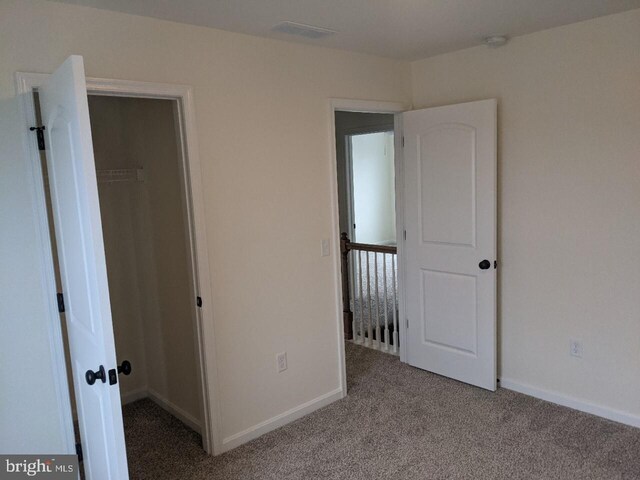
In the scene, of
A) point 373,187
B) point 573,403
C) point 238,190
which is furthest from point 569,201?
point 373,187

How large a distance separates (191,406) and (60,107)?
7.03 ft

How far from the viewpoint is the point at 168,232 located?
127 inches

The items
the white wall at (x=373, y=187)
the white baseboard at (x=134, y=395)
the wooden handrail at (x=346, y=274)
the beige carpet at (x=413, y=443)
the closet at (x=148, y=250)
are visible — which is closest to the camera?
the beige carpet at (x=413, y=443)

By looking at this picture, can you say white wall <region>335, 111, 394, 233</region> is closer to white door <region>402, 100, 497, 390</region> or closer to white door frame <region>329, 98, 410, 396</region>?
white door frame <region>329, 98, 410, 396</region>

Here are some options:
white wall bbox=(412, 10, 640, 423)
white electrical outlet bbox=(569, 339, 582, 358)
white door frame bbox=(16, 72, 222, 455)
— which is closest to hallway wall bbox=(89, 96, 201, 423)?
white door frame bbox=(16, 72, 222, 455)

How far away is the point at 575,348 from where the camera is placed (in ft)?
10.5

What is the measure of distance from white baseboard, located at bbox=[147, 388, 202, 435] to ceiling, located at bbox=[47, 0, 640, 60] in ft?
8.01

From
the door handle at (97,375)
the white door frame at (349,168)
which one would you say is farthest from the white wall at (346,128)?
the door handle at (97,375)

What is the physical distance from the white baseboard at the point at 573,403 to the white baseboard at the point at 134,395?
270 cm

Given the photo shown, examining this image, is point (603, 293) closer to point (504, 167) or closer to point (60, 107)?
point (504, 167)

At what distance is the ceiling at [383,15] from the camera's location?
2322mm

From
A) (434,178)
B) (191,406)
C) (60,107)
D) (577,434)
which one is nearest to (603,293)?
(577,434)
